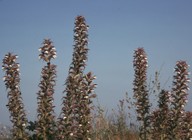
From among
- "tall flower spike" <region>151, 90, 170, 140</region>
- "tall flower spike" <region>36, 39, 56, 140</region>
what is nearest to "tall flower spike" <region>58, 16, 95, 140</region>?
"tall flower spike" <region>36, 39, 56, 140</region>

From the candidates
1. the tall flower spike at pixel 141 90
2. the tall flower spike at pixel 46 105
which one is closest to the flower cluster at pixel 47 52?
the tall flower spike at pixel 46 105

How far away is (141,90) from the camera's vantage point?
12.0 metres

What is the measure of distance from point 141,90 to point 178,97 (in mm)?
1347

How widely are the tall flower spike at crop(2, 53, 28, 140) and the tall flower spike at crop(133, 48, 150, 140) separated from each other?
3363 mm

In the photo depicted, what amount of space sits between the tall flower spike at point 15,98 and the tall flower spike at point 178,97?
3775 millimetres

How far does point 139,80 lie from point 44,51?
3.15 m

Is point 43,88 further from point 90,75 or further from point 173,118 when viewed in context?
point 173,118

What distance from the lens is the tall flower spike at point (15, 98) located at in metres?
10.3

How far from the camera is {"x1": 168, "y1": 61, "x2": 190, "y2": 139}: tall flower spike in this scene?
1075 centimetres

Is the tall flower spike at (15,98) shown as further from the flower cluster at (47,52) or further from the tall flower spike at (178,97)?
the tall flower spike at (178,97)

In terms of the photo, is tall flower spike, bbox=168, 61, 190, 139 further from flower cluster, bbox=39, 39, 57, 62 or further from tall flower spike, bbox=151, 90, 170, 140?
flower cluster, bbox=39, 39, 57, 62

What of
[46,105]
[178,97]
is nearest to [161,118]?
[178,97]

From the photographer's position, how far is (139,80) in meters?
12.1

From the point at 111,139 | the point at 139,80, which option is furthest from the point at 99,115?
the point at 139,80
